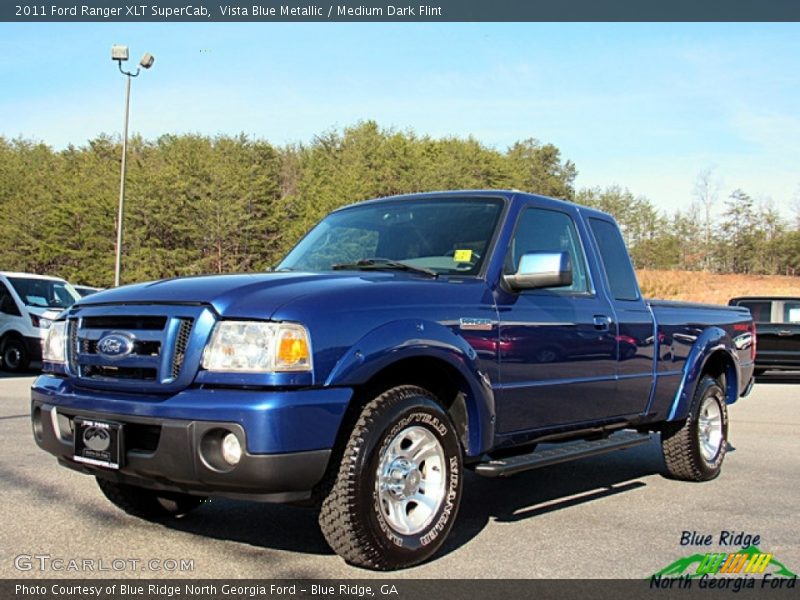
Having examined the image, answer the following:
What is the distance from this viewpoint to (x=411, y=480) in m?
4.20

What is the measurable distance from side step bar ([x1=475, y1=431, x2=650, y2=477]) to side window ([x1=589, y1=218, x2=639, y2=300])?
981 millimetres

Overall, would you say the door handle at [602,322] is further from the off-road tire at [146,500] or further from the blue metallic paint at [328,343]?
the off-road tire at [146,500]

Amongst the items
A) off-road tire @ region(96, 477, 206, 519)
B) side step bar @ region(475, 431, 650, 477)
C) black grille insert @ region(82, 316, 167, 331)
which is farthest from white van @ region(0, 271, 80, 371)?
side step bar @ region(475, 431, 650, 477)

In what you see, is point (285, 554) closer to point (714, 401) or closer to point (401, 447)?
point (401, 447)

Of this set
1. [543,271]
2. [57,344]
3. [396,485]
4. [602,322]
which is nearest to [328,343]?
[396,485]

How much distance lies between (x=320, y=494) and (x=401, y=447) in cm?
50

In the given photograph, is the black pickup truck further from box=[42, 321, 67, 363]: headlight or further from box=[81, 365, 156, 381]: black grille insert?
box=[81, 365, 156, 381]: black grille insert

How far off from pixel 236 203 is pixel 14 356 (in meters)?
41.5

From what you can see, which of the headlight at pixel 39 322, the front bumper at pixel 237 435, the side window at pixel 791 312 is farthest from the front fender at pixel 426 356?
the side window at pixel 791 312

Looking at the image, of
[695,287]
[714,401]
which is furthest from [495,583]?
[695,287]

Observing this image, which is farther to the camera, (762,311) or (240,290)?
(762,311)

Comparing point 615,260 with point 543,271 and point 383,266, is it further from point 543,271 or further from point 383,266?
point 383,266

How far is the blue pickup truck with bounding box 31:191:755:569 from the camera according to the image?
12.1ft

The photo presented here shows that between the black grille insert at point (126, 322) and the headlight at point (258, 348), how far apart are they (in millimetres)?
319
